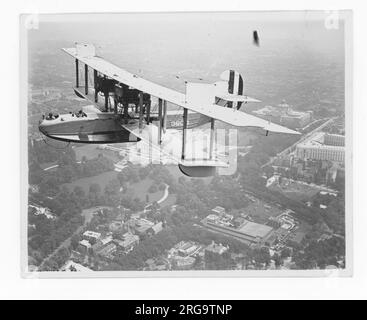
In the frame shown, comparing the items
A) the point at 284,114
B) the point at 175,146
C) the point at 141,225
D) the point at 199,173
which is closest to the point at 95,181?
the point at 141,225

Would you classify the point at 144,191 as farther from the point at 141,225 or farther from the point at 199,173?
the point at 199,173

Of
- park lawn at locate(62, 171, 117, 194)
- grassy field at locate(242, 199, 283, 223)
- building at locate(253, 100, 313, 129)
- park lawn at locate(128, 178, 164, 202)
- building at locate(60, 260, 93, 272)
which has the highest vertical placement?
building at locate(253, 100, 313, 129)

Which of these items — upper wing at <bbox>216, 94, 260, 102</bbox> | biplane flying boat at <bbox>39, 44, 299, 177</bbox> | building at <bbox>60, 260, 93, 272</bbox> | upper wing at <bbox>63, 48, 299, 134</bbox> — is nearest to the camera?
upper wing at <bbox>63, 48, 299, 134</bbox>

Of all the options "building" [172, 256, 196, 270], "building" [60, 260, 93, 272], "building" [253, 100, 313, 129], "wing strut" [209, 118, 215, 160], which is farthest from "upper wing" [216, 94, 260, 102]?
"building" [60, 260, 93, 272]

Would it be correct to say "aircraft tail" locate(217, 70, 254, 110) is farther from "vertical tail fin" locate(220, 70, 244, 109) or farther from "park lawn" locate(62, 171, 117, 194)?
"park lawn" locate(62, 171, 117, 194)

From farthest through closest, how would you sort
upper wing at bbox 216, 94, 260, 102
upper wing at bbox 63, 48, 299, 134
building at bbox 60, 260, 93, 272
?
building at bbox 60, 260, 93, 272 → upper wing at bbox 216, 94, 260, 102 → upper wing at bbox 63, 48, 299, 134

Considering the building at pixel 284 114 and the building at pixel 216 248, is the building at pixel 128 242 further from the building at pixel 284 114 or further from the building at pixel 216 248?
the building at pixel 284 114

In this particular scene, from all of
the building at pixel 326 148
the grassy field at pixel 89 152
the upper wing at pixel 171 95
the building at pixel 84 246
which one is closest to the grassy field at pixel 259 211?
the building at pixel 326 148
